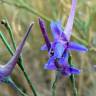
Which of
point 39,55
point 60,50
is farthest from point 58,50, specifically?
point 39,55

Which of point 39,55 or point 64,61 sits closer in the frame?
point 64,61

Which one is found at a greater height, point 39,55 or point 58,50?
point 58,50

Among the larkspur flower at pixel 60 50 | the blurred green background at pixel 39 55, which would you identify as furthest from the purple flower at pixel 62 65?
the blurred green background at pixel 39 55

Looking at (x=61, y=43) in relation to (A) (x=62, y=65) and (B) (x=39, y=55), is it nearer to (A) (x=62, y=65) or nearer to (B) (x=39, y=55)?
(A) (x=62, y=65)

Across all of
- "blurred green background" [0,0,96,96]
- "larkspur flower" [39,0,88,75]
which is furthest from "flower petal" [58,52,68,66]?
"blurred green background" [0,0,96,96]

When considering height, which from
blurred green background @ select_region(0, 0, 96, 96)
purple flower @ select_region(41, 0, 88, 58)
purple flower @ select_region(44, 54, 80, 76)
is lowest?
blurred green background @ select_region(0, 0, 96, 96)

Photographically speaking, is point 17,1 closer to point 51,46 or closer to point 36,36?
point 36,36

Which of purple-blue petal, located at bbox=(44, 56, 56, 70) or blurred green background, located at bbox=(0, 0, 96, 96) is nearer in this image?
purple-blue petal, located at bbox=(44, 56, 56, 70)

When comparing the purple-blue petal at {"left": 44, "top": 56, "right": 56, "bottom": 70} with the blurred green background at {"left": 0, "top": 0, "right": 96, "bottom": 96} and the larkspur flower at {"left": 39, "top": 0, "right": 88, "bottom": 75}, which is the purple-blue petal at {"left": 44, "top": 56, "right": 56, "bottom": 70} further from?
the blurred green background at {"left": 0, "top": 0, "right": 96, "bottom": 96}

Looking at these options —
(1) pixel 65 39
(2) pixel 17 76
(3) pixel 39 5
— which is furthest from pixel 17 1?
(1) pixel 65 39
